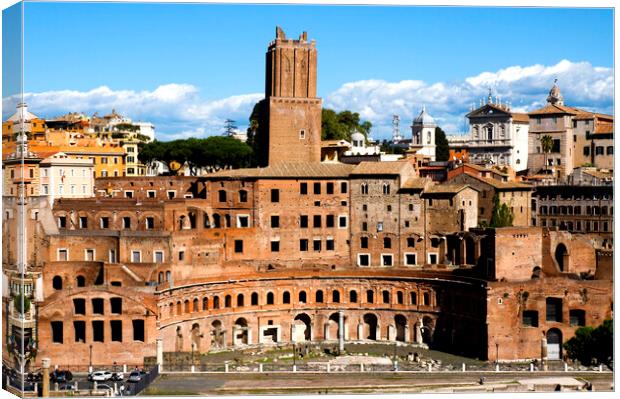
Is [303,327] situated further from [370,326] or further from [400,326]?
[400,326]

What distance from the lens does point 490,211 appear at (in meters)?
54.7

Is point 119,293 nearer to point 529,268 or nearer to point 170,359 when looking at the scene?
point 170,359

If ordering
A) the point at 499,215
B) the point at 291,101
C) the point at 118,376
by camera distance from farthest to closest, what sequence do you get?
1. the point at 291,101
2. the point at 499,215
3. the point at 118,376

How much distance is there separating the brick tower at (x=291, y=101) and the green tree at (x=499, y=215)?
826 centimetres

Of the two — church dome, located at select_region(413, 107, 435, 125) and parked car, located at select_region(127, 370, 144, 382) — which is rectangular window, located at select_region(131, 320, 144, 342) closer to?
parked car, located at select_region(127, 370, 144, 382)

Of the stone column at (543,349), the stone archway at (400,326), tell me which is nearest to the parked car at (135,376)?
the stone archway at (400,326)

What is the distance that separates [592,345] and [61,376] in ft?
58.9

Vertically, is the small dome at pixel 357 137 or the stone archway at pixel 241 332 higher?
the small dome at pixel 357 137

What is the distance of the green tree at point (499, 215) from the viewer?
54.3 meters

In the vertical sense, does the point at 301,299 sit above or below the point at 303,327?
above

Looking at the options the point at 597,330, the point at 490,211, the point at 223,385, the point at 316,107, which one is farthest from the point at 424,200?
the point at 223,385

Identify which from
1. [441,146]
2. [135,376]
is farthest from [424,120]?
[135,376]

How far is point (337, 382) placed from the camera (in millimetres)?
40750

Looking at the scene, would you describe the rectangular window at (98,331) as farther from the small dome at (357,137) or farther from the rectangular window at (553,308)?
the small dome at (357,137)
